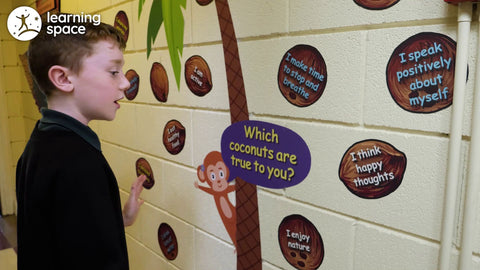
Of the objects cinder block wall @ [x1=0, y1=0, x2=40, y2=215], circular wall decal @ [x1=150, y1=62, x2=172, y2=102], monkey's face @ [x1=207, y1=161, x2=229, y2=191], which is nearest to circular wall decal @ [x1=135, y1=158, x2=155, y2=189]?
circular wall decal @ [x1=150, y1=62, x2=172, y2=102]

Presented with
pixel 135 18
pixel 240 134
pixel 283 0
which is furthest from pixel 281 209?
pixel 135 18

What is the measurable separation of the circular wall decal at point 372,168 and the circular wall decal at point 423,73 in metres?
0.11

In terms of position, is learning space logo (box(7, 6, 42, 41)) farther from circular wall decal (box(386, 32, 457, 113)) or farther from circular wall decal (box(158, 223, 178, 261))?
circular wall decal (box(386, 32, 457, 113))

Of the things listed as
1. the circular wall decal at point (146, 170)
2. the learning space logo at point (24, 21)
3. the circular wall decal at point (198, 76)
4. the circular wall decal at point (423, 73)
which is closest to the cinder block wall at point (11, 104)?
the learning space logo at point (24, 21)

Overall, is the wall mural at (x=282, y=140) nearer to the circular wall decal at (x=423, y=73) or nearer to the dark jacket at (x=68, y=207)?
the circular wall decal at (x=423, y=73)

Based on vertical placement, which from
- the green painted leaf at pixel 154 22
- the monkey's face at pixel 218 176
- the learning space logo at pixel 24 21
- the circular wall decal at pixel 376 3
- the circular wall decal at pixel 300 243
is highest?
the learning space logo at pixel 24 21

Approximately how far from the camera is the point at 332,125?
952 millimetres

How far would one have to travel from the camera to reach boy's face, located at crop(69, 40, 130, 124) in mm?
1033

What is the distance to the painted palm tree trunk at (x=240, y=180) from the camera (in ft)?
3.90

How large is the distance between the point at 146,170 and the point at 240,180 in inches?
26.1

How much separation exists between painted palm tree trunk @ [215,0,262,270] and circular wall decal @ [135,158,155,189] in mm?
595

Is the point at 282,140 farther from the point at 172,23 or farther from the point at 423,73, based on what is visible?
the point at 172,23

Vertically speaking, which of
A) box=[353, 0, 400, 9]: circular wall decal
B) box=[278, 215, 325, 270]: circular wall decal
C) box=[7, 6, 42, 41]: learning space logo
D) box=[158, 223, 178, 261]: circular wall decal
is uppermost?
box=[7, 6, 42, 41]: learning space logo

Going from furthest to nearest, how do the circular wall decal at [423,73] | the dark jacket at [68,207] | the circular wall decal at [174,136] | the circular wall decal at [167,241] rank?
the circular wall decal at [167,241] < the circular wall decal at [174,136] < the dark jacket at [68,207] < the circular wall decal at [423,73]
